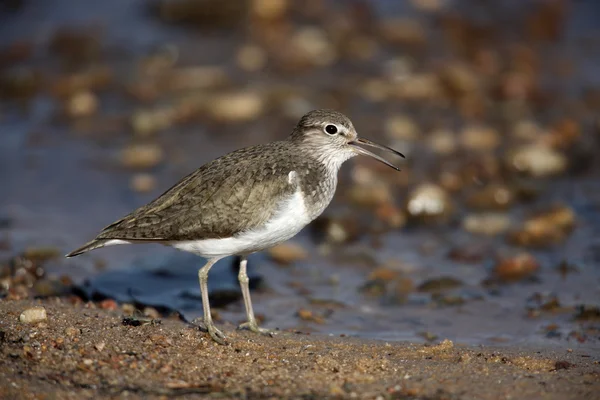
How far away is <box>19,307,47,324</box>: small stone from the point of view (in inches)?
279

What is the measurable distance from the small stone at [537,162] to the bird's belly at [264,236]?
5.40 m

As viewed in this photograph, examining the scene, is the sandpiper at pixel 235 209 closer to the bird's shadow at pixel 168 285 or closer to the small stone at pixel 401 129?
the bird's shadow at pixel 168 285

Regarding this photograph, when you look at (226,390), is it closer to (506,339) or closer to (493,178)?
(506,339)

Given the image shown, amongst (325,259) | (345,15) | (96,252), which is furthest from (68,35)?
(325,259)

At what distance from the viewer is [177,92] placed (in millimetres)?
14188

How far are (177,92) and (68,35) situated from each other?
297 centimetres

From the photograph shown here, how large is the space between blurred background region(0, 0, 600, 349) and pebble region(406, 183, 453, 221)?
0.06ft

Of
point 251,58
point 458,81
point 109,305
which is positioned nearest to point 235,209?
point 109,305

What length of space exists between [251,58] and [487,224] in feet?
18.7

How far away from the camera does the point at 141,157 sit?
41.5ft

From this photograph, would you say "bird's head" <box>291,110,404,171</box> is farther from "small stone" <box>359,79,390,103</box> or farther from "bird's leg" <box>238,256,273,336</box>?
"small stone" <box>359,79,390,103</box>

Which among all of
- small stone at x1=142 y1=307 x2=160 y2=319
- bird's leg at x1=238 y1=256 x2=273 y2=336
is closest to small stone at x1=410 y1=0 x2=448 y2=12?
bird's leg at x1=238 y1=256 x2=273 y2=336

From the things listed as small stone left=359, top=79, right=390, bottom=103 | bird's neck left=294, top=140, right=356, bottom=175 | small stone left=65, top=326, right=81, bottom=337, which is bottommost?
small stone left=65, top=326, right=81, bottom=337

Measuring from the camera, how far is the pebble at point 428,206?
446 inches
